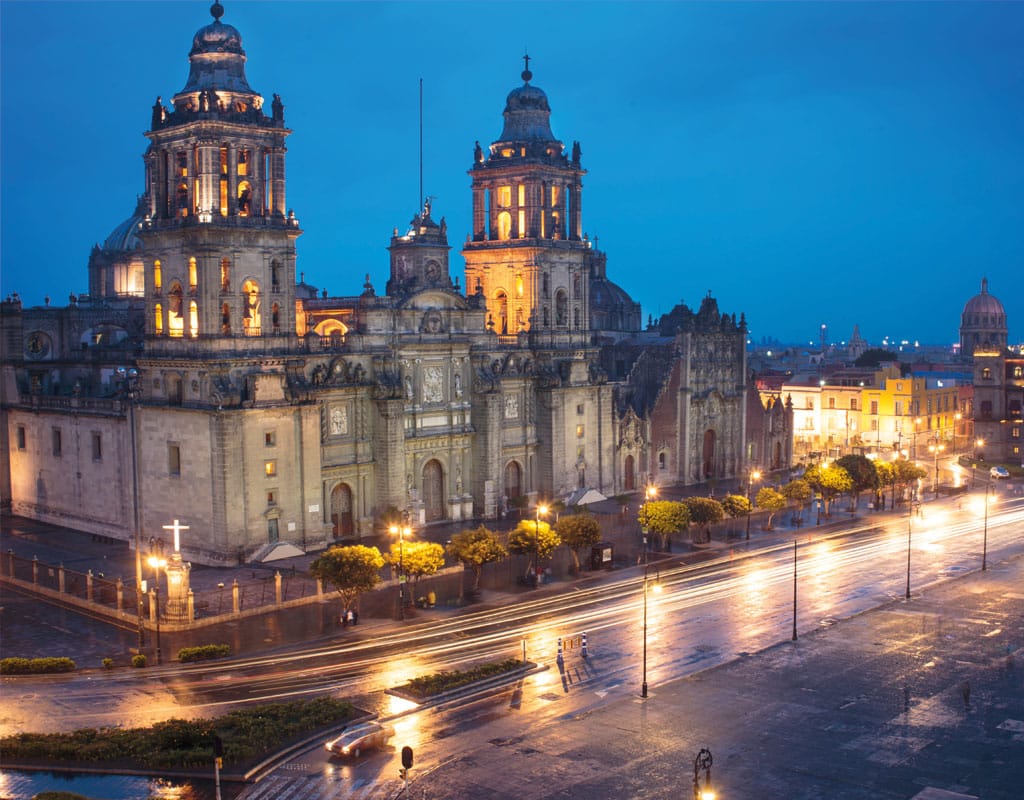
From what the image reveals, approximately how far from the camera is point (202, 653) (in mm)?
54031

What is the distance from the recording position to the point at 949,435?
465ft

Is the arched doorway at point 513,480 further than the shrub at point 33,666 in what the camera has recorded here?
Yes

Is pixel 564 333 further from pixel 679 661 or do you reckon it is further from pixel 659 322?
pixel 679 661

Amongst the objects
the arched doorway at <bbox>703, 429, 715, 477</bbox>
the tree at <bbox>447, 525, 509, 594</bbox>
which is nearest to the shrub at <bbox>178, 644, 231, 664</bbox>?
the tree at <bbox>447, 525, 509, 594</bbox>

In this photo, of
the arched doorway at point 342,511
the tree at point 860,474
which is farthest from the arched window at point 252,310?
the tree at point 860,474

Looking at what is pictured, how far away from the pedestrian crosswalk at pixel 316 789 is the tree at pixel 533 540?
98.7 feet

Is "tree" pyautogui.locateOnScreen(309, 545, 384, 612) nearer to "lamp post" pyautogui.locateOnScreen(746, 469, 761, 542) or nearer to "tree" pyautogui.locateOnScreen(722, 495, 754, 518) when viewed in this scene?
"tree" pyautogui.locateOnScreen(722, 495, 754, 518)

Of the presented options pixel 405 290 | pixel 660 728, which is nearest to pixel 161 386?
pixel 405 290

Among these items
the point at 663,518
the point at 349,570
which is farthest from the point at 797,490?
the point at 349,570

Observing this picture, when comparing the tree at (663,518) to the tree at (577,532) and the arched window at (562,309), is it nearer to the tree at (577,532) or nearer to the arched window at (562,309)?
the tree at (577,532)

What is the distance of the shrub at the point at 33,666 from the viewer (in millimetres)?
51500

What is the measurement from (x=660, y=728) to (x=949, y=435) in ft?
351

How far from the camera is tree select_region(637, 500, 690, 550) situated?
251 feet

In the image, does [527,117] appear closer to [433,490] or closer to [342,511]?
[433,490]
